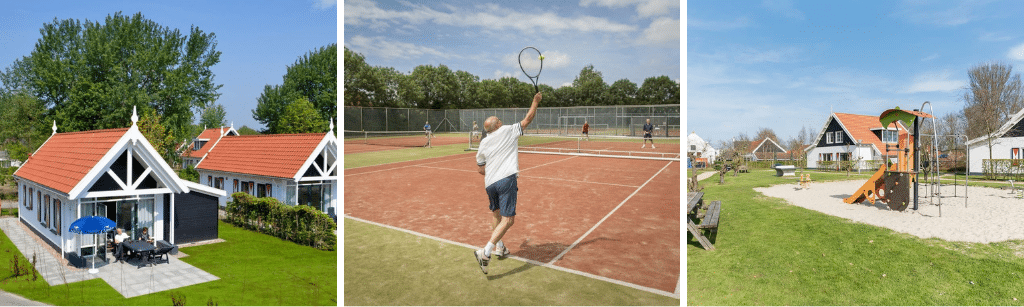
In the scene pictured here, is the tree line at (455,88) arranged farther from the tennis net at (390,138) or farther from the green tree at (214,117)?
the green tree at (214,117)

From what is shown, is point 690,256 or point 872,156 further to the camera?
point 872,156

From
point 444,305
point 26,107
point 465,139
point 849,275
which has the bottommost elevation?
point 849,275

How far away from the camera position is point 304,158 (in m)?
16.0

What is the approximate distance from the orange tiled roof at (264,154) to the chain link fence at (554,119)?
3.21 m

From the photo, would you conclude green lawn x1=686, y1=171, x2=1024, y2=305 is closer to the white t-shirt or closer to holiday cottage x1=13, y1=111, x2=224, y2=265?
the white t-shirt

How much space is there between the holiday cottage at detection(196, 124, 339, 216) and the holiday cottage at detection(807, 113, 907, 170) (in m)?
29.1

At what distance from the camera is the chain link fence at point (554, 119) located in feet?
45.0

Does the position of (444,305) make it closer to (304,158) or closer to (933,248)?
(933,248)

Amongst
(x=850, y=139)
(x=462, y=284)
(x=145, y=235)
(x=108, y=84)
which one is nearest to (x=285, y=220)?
(x=145, y=235)

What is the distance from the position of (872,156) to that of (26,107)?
53.2m

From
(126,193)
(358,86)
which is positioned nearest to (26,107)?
(126,193)

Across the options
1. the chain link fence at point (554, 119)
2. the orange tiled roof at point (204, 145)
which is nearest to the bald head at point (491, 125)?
the chain link fence at point (554, 119)

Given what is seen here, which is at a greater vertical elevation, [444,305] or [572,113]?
[572,113]

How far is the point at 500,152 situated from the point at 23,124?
40.3 metres
